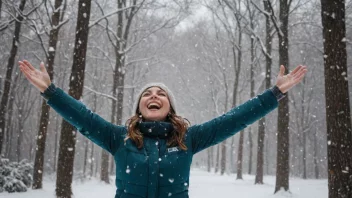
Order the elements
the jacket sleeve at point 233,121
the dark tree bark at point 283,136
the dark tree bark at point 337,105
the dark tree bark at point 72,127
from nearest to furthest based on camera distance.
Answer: the jacket sleeve at point 233,121 → the dark tree bark at point 337,105 → the dark tree bark at point 72,127 → the dark tree bark at point 283,136

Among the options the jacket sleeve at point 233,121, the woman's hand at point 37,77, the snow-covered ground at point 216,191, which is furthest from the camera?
the snow-covered ground at point 216,191

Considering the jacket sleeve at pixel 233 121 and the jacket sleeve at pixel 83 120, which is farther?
the jacket sleeve at pixel 233 121

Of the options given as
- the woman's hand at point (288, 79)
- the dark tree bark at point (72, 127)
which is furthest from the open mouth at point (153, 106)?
the dark tree bark at point (72, 127)

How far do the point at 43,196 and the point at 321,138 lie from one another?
104 feet

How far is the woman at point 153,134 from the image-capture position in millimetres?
2105

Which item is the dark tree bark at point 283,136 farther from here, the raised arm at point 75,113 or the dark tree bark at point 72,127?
the raised arm at point 75,113

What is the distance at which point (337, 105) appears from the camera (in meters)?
6.28

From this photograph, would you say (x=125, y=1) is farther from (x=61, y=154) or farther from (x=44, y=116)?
(x=61, y=154)

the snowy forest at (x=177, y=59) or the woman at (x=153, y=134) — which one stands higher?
the snowy forest at (x=177, y=59)

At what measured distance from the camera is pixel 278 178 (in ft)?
39.4

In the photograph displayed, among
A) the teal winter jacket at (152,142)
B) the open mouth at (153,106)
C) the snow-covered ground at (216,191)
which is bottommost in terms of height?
the snow-covered ground at (216,191)

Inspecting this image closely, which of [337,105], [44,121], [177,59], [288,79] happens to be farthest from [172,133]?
[177,59]

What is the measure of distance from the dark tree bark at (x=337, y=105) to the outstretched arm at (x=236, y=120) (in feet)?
14.9

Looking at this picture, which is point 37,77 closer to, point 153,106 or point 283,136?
→ point 153,106
